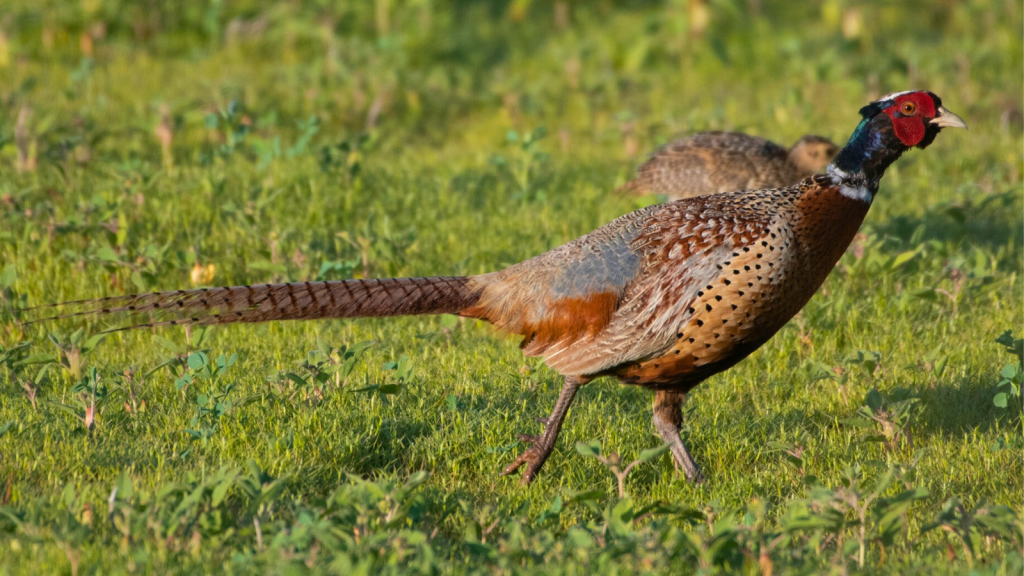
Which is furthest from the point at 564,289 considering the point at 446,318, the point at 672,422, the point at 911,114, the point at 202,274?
the point at 202,274

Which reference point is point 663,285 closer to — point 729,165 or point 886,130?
point 886,130

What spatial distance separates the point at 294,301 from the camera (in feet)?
13.4

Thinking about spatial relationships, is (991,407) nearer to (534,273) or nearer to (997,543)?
(997,543)

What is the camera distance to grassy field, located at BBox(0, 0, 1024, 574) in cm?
336

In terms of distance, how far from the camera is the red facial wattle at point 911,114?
4.39 metres

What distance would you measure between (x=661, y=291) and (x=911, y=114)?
128 cm

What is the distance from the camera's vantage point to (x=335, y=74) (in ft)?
28.9

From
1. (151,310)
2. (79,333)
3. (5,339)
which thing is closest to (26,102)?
(5,339)

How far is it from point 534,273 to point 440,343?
1.13m

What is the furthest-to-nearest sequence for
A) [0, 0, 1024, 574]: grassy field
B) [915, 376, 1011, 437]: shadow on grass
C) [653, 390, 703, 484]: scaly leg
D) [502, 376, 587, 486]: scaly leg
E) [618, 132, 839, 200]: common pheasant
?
[618, 132, 839, 200]: common pheasant, [915, 376, 1011, 437]: shadow on grass, [653, 390, 703, 484]: scaly leg, [502, 376, 587, 486]: scaly leg, [0, 0, 1024, 574]: grassy field

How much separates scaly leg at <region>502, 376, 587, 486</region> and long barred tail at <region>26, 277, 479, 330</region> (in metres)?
0.55

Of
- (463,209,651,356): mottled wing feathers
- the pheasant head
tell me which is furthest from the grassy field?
the pheasant head

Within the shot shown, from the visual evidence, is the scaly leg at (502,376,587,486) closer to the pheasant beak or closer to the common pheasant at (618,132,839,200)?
the pheasant beak

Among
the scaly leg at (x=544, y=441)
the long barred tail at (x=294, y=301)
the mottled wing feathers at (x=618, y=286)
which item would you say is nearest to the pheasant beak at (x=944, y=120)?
the mottled wing feathers at (x=618, y=286)
